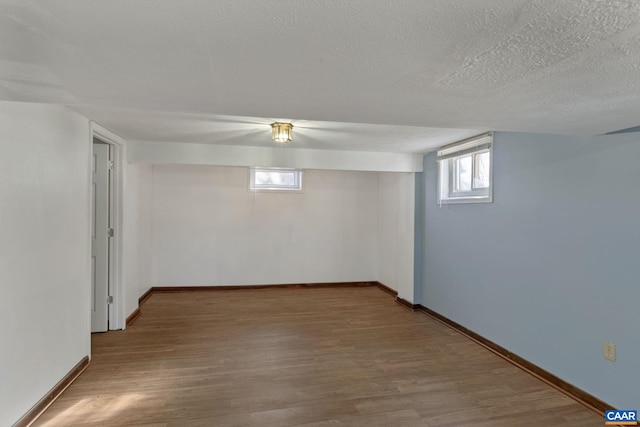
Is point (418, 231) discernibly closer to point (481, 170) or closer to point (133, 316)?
point (481, 170)

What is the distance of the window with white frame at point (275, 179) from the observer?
17.6 feet

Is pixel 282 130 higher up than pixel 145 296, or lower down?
higher up

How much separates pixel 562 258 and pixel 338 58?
7.87ft

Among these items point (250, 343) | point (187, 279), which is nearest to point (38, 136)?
point (250, 343)

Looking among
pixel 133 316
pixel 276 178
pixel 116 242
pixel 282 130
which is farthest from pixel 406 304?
pixel 116 242

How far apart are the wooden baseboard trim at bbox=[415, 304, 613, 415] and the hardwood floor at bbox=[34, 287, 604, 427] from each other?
0.23ft

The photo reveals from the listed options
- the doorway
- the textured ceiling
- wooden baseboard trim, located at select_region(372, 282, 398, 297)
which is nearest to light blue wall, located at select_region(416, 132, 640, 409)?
the textured ceiling

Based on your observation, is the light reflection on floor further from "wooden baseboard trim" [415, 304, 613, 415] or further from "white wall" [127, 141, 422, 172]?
"wooden baseboard trim" [415, 304, 613, 415]

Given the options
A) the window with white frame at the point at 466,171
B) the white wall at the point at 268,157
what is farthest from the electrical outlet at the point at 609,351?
the white wall at the point at 268,157

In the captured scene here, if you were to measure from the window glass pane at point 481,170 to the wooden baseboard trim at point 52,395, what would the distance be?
4.04 metres

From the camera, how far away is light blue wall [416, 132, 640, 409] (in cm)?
204

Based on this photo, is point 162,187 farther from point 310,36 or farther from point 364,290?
point 310,36

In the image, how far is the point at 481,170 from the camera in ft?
11.1

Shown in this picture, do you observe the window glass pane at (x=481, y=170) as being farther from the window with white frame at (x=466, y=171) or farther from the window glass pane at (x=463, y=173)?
the window glass pane at (x=463, y=173)
